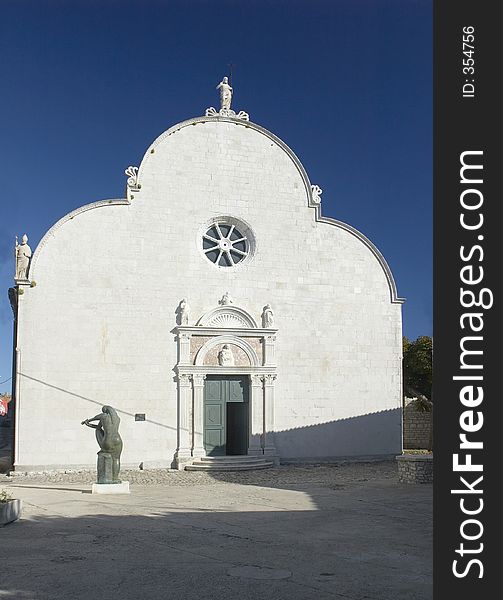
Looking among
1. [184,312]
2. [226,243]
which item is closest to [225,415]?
[184,312]

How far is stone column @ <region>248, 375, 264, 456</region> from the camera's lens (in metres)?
21.8

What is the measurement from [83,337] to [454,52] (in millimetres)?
16628

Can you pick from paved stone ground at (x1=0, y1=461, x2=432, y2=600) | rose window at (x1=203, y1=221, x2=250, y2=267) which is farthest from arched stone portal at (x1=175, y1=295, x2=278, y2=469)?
paved stone ground at (x1=0, y1=461, x2=432, y2=600)

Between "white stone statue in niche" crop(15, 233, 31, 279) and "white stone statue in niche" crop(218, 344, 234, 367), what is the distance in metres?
5.86

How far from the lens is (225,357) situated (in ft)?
71.6

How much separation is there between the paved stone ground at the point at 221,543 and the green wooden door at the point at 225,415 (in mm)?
4373

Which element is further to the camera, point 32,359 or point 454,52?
point 32,359

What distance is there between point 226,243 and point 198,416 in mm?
5185

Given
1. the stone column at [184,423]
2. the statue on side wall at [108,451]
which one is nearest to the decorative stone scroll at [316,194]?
the stone column at [184,423]

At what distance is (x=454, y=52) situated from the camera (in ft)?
17.0

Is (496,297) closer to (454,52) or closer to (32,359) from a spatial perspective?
A: (454,52)

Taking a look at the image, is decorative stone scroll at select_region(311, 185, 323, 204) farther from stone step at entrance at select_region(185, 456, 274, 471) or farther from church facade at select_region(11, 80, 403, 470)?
stone step at entrance at select_region(185, 456, 274, 471)

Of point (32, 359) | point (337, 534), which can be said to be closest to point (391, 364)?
point (32, 359)

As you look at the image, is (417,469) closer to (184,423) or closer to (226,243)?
(184,423)
